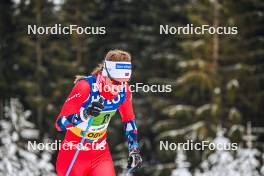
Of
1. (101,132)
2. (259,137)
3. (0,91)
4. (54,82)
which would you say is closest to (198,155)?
(259,137)

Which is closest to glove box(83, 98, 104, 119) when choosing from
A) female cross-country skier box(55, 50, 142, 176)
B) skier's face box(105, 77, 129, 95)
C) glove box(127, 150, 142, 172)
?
female cross-country skier box(55, 50, 142, 176)

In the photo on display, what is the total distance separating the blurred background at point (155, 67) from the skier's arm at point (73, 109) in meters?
13.2

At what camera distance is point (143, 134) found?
90.4 ft

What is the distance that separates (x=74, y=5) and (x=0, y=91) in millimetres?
5097

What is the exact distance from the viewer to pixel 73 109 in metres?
5.58

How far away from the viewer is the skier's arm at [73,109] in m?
5.54

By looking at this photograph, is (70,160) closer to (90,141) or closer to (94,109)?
(90,141)

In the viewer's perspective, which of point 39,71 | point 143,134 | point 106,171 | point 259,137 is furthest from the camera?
point 143,134

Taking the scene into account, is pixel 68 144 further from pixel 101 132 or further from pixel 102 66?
pixel 102 66

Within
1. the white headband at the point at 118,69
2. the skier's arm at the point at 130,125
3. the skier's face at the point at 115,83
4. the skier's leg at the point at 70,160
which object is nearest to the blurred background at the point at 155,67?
the skier's arm at the point at 130,125

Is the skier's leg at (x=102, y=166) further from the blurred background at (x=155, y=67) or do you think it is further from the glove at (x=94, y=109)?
the blurred background at (x=155, y=67)

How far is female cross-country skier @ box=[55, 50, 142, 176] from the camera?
561 centimetres

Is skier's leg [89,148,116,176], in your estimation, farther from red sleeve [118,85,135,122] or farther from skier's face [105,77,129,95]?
skier's face [105,77,129,95]

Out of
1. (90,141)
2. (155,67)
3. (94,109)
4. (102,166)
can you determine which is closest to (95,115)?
(94,109)
